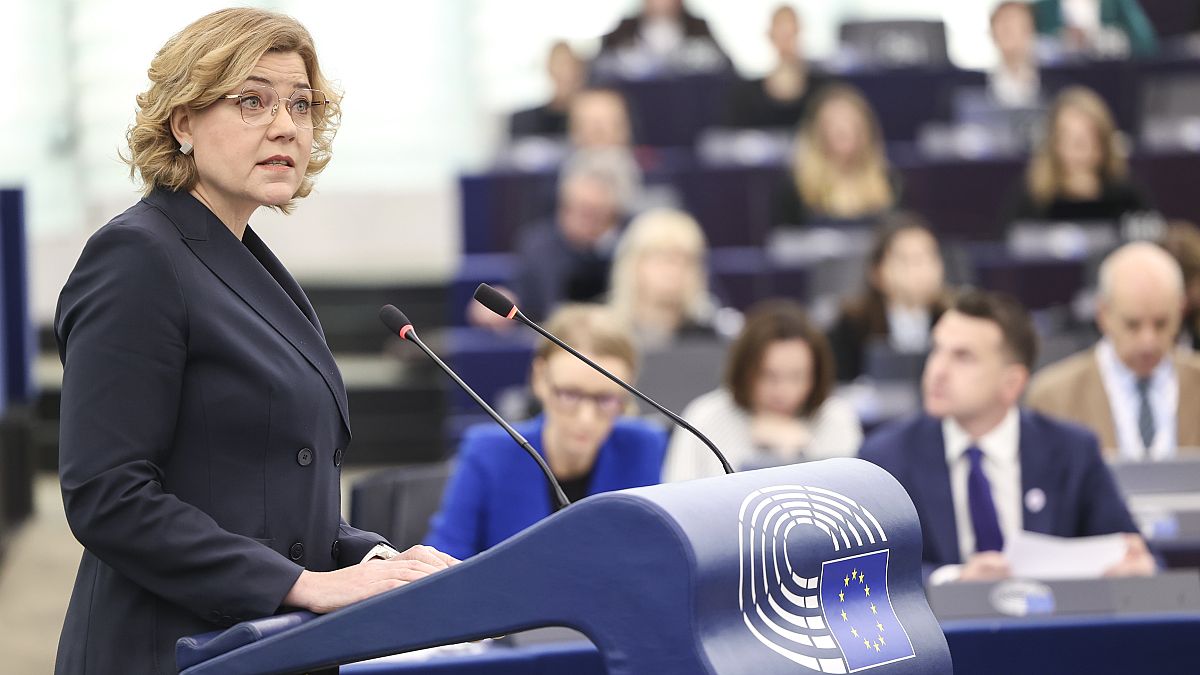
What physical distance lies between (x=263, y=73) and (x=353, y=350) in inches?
269

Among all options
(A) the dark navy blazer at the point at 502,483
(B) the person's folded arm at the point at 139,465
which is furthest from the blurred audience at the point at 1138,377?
(B) the person's folded arm at the point at 139,465

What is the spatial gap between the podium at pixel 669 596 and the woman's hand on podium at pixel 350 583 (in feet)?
0.09

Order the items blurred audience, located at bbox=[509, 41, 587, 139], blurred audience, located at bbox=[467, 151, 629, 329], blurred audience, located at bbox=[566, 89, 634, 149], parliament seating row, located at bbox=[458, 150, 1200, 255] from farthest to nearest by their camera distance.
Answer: blurred audience, located at bbox=[509, 41, 587, 139]
parliament seating row, located at bbox=[458, 150, 1200, 255]
blurred audience, located at bbox=[566, 89, 634, 149]
blurred audience, located at bbox=[467, 151, 629, 329]

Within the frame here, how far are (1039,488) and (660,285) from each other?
2.22 metres

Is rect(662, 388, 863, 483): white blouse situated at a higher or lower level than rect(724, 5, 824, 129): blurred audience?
lower

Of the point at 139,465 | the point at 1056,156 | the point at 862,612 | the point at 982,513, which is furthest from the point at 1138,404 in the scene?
the point at 139,465

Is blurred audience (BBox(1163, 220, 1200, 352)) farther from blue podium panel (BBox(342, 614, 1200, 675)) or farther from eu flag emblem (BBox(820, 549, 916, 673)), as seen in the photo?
eu flag emblem (BBox(820, 549, 916, 673))

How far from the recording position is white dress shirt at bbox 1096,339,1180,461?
4.39 meters

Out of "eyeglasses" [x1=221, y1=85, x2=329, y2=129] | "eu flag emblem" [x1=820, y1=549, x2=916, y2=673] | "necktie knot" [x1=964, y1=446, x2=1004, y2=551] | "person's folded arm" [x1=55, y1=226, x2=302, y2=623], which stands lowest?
"necktie knot" [x1=964, y1=446, x2=1004, y2=551]

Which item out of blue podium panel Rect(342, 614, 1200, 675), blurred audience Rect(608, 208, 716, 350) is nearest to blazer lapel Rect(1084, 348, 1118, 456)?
blurred audience Rect(608, 208, 716, 350)

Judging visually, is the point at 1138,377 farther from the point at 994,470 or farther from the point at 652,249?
the point at 652,249

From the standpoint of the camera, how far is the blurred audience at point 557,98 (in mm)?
8086

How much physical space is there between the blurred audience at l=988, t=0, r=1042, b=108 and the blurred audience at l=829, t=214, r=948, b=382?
108 inches

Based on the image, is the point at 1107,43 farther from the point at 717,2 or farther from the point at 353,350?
the point at 353,350
